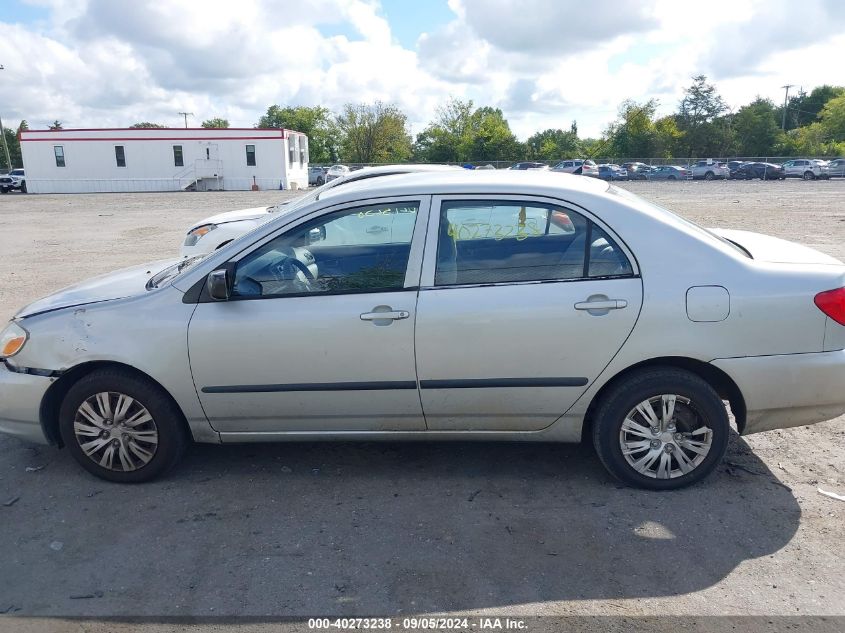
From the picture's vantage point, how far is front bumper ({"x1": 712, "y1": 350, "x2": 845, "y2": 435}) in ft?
11.8

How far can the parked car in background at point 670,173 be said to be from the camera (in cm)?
5097

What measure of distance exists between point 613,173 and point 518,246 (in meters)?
48.4

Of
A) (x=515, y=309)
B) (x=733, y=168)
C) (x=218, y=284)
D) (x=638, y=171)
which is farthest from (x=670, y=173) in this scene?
(x=218, y=284)

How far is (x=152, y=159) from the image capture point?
50875mm

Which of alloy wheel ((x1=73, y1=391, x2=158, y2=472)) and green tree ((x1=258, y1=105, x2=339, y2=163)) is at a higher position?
green tree ((x1=258, y1=105, x2=339, y2=163))

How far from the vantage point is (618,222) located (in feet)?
12.1

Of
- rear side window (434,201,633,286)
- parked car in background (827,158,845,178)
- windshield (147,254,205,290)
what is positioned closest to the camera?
rear side window (434,201,633,286)

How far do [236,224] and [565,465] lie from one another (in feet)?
18.5

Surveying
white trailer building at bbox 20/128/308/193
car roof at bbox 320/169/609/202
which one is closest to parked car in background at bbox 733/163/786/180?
white trailer building at bbox 20/128/308/193

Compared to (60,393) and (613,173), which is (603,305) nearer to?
(60,393)

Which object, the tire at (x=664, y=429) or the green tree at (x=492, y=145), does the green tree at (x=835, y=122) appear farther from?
the tire at (x=664, y=429)

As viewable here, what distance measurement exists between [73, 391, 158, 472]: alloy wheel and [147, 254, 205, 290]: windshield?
0.71 metres

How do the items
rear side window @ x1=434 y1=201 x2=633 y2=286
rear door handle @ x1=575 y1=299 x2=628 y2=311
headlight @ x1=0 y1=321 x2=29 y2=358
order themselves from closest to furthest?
1. rear door handle @ x1=575 y1=299 x2=628 y2=311
2. rear side window @ x1=434 y1=201 x2=633 y2=286
3. headlight @ x1=0 y1=321 x2=29 y2=358

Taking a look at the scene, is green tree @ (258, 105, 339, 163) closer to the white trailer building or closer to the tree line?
the tree line
